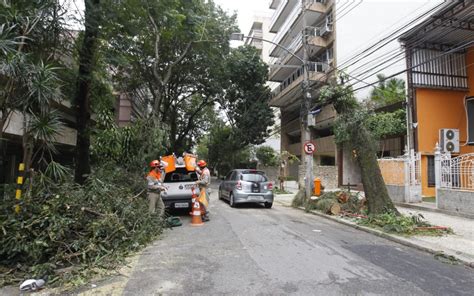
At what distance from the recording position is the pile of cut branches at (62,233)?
5621 millimetres


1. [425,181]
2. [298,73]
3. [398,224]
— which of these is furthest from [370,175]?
[298,73]

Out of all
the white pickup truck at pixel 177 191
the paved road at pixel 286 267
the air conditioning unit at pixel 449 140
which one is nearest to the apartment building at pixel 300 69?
the air conditioning unit at pixel 449 140

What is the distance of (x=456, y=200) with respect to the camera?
463 inches

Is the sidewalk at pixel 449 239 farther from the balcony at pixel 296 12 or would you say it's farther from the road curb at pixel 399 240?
the balcony at pixel 296 12

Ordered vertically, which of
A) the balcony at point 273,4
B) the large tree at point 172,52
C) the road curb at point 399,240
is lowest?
the road curb at point 399,240

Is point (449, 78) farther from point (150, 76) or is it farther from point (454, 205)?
point (150, 76)

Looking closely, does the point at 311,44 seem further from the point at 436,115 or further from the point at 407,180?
the point at 407,180

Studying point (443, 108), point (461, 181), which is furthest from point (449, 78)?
point (461, 181)

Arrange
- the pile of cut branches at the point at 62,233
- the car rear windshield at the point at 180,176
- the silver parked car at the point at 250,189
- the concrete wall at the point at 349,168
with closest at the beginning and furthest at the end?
the pile of cut branches at the point at 62,233 < the car rear windshield at the point at 180,176 < the silver parked car at the point at 250,189 < the concrete wall at the point at 349,168

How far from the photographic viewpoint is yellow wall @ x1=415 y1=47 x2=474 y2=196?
16891mm

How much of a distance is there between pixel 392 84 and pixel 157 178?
18222 millimetres

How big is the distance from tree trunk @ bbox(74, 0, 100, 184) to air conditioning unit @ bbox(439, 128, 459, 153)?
16.2m

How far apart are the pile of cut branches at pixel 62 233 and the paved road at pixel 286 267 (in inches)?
26.6

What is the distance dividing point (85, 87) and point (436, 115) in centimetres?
1660
